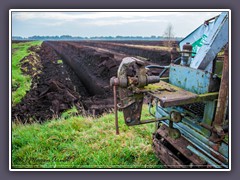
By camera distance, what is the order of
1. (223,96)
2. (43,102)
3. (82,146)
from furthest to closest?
(43,102), (82,146), (223,96)

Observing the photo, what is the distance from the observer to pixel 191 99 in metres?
2.35

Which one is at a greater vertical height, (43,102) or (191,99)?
(191,99)

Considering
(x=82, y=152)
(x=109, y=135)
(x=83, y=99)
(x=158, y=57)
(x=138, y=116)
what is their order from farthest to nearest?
(x=158, y=57)
(x=83, y=99)
(x=109, y=135)
(x=82, y=152)
(x=138, y=116)

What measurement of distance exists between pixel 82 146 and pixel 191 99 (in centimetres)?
213

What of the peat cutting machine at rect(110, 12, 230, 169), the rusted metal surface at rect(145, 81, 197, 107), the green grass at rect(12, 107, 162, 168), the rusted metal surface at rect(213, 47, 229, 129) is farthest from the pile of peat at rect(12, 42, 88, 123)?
the rusted metal surface at rect(213, 47, 229, 129)

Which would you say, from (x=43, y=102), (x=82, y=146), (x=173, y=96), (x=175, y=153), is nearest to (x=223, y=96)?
(x=173, y=96)

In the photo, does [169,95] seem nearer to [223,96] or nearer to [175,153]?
[223,96]

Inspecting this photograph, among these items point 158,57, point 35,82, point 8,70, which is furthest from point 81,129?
point 158,57

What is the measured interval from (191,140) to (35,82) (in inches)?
252

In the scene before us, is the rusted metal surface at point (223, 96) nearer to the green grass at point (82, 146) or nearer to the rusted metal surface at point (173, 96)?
the rusted metal surface at point (173, 96)

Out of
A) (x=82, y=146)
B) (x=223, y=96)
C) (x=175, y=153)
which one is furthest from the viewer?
(x=82, y=146)

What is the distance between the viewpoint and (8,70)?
2.98m

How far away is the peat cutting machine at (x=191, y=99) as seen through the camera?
7.72 ft
